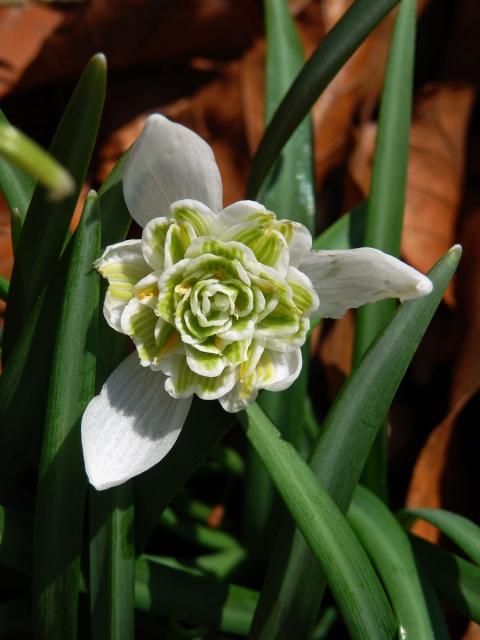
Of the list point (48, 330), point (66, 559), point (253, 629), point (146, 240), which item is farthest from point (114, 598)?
point (146, 240)

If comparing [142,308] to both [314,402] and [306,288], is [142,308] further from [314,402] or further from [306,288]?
[314,402]

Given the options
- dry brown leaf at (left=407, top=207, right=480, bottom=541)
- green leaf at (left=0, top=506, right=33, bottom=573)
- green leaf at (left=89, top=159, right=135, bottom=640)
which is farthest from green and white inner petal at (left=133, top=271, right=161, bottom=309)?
dry brown leaf at (left=407, top=207, right=480, bottom=541)

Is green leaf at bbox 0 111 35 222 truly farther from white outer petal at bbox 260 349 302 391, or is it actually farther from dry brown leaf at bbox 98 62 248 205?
dry brown leaf at bbox 98 62 248 205

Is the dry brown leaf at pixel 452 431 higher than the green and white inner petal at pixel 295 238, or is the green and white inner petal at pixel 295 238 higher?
the green and white inner petal at pixel 295 238

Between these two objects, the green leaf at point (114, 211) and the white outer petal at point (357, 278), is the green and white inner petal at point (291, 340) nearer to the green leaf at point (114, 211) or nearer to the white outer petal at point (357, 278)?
the white outer petal at point (357, 278)

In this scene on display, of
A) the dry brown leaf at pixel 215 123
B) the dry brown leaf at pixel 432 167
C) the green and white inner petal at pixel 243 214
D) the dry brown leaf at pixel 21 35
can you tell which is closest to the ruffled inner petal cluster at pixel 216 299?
the green and white inner petal at pixel 243 214
